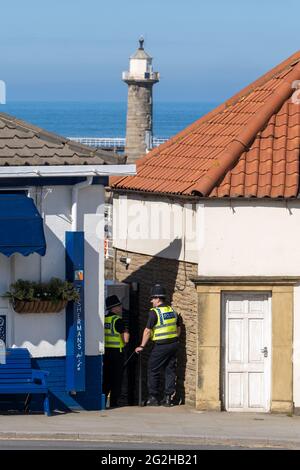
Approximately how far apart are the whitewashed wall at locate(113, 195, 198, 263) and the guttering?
197 cm

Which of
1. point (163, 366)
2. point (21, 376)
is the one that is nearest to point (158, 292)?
point (163, 366)

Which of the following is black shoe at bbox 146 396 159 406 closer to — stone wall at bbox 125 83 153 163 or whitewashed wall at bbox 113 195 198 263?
whitewashed wall at bbox 113 195 198 263

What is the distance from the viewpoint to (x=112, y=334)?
75.1 feet

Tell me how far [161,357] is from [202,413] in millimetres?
1248

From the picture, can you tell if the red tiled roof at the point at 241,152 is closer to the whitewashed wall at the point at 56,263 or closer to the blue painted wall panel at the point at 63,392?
the whitewashed wall at the point at 56,263

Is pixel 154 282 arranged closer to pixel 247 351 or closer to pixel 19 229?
pixel 247 351

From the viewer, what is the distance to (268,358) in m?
22.9

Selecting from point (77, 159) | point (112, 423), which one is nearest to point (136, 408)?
point (112, 423)

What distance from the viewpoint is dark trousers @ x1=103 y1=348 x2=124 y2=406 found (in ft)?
75.6

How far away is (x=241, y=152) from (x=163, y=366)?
11.5 feet

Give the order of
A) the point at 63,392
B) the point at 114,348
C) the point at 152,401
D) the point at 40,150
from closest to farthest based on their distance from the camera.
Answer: the point at 40,150
the point at 63,392
the point at 114,348
the point at 152,401

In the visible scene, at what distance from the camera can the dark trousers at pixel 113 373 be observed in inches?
907

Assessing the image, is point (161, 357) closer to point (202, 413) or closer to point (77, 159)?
point (202, 413)
